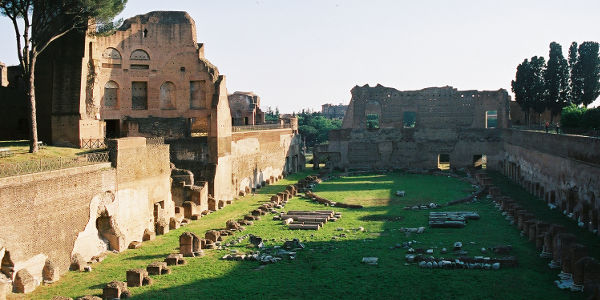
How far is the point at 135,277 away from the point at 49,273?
220cm

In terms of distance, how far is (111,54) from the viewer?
2755 centimetres

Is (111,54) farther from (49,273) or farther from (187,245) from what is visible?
(49,273)

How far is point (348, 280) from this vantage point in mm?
13195

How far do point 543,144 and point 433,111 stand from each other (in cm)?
1550

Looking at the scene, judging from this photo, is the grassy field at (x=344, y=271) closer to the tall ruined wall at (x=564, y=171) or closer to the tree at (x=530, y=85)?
the tall ruined wall at (x=564, y=171)

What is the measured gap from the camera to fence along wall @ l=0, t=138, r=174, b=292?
514 inches

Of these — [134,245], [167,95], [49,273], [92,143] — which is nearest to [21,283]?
[49,273]

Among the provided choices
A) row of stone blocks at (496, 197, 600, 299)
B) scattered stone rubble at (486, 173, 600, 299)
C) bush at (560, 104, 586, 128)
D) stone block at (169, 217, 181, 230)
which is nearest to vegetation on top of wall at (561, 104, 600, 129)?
bush at (560, 104, 586, 128)

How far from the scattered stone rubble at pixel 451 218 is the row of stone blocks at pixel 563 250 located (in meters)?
1.61

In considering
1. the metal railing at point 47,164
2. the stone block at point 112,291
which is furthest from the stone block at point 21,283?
the metal railing at point 47,164

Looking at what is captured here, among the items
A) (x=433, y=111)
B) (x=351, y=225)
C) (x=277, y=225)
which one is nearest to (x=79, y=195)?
(x=277, y=225)

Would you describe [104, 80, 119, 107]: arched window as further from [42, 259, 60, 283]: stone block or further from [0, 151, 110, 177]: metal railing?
[42, 259, 60, 283]: stone block

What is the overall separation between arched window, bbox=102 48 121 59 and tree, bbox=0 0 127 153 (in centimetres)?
534

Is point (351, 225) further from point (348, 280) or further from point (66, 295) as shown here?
point (66, 295)
